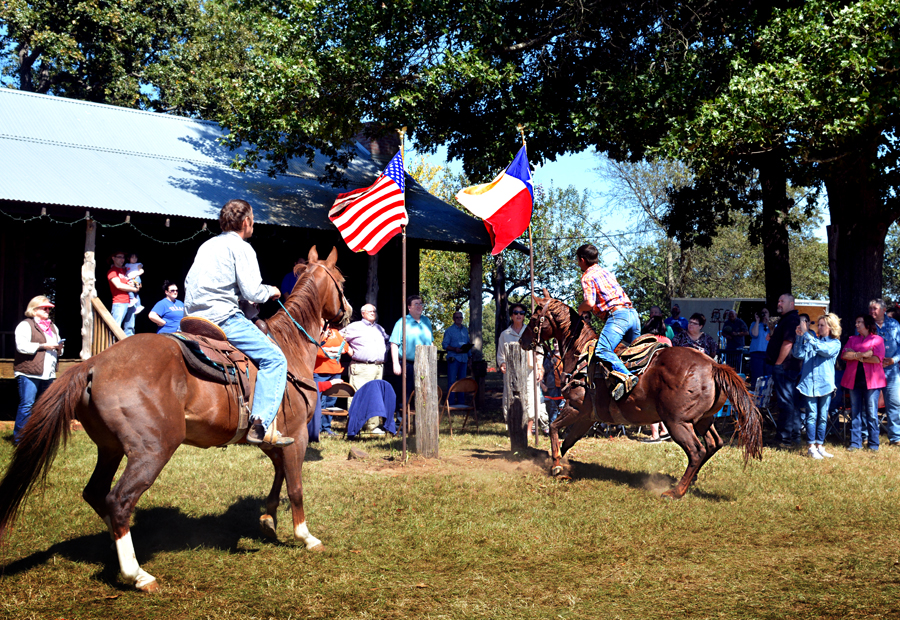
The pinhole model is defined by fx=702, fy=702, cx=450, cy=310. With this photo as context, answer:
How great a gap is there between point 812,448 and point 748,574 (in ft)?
19.9

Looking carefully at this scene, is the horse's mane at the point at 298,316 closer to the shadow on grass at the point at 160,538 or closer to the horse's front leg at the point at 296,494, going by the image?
the horse's front leg at the point at 296,494

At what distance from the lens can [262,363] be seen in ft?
18.9

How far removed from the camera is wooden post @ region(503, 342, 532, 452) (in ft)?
33.9

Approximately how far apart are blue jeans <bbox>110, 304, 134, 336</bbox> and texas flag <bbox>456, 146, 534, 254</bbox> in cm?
685

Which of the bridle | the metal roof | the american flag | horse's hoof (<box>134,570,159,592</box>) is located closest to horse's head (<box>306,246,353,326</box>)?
the bridle

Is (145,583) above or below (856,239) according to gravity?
below

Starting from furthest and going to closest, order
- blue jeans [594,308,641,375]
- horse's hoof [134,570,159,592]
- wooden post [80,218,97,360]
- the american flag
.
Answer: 1. wooden post [80,218,97,360]
2. the american flag
3. blue jeans [594,308,641,375]
4. horse's hoof [134,570,159,592]

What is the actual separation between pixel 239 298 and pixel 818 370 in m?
9.14

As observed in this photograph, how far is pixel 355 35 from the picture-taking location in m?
13.7

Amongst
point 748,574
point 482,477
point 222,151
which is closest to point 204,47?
point 222,151

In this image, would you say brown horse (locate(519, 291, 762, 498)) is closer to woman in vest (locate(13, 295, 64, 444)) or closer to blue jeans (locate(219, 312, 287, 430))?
blue jeans (locate(219, 312, 287, 430))

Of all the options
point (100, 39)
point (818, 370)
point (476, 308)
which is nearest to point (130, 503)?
point (818, 370)

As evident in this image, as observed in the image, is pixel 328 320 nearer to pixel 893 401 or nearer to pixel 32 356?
pixel 32 356

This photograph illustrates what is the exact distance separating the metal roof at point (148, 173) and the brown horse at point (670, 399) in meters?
7.58
